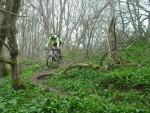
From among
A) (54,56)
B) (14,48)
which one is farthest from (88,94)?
(54,56)

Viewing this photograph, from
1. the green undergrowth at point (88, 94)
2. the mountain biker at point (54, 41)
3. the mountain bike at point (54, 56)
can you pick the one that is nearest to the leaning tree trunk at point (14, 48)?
the green undergrowth at point (88, 94)

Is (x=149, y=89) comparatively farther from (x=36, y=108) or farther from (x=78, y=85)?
(x=36, y=108)

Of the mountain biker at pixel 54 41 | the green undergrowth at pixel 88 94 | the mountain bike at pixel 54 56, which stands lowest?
the green undergrowth at pixel 88 94

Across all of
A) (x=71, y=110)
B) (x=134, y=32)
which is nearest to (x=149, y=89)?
(x=71, y=110)

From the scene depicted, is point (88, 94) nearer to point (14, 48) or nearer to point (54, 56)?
point (14, 48)

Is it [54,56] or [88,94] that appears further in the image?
[54,56]

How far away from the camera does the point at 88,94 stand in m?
12.8

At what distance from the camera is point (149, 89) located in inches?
496

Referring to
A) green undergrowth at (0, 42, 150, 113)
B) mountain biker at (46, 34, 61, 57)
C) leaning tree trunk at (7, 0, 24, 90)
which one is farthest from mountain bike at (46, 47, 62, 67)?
leaning tree trunk at (7, 0, 24, 90)

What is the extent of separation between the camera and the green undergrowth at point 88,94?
9.48 metres

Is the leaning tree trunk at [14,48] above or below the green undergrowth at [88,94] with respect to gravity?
above

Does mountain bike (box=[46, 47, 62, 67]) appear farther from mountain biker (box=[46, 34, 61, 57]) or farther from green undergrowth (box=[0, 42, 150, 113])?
green undergrowth (box=[0, 42, 150, 113])

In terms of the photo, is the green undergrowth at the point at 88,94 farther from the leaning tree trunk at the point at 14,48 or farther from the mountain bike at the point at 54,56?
the mountain bike at the point at 54,56

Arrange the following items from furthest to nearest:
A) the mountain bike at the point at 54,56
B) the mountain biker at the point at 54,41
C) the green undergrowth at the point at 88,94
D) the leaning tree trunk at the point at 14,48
Result: the mountain bike at the point at 54,56 < the mountain biker at the point at 54,41 < the leaning tree trunk at the point at 14,48 < the green undergrowth at the point at 88,94
